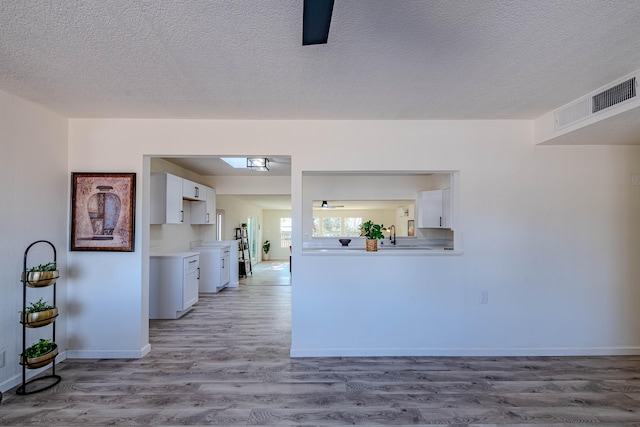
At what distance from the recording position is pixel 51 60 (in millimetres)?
2072

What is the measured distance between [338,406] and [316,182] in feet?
14.4

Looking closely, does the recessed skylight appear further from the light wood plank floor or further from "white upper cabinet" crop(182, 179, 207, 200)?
the light wood plank floor

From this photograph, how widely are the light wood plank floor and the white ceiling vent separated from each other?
2.25 m

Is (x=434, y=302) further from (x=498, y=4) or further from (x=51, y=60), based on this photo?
(x=51, y=60)

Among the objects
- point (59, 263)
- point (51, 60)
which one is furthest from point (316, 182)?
point (51, 60)

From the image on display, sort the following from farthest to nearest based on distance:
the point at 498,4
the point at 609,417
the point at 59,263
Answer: the point at 59,263 < the point at 609,417 < the point at 498,4

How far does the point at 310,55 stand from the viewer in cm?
204

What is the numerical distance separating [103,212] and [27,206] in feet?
1.85

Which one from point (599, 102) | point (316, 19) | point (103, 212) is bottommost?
point (103, 212)

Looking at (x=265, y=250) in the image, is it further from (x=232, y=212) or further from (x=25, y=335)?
(x=25, y=335)

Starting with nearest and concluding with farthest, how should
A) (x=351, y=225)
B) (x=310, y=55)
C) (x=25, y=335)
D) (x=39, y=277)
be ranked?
(x=310, y=55) < (x=39, y=277) < (x=25, y=335) < (x=351, y=225)

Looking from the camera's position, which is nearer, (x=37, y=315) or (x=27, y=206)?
(x=37, y=315)

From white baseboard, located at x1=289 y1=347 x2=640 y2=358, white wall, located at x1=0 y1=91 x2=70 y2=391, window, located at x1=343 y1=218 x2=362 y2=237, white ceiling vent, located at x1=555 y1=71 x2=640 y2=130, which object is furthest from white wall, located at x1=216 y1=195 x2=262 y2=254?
white ceiling vent, located at x1=555 y1=71 x2=640 y2=130

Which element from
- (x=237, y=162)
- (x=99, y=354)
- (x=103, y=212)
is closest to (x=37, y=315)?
(x=99, y=354)
